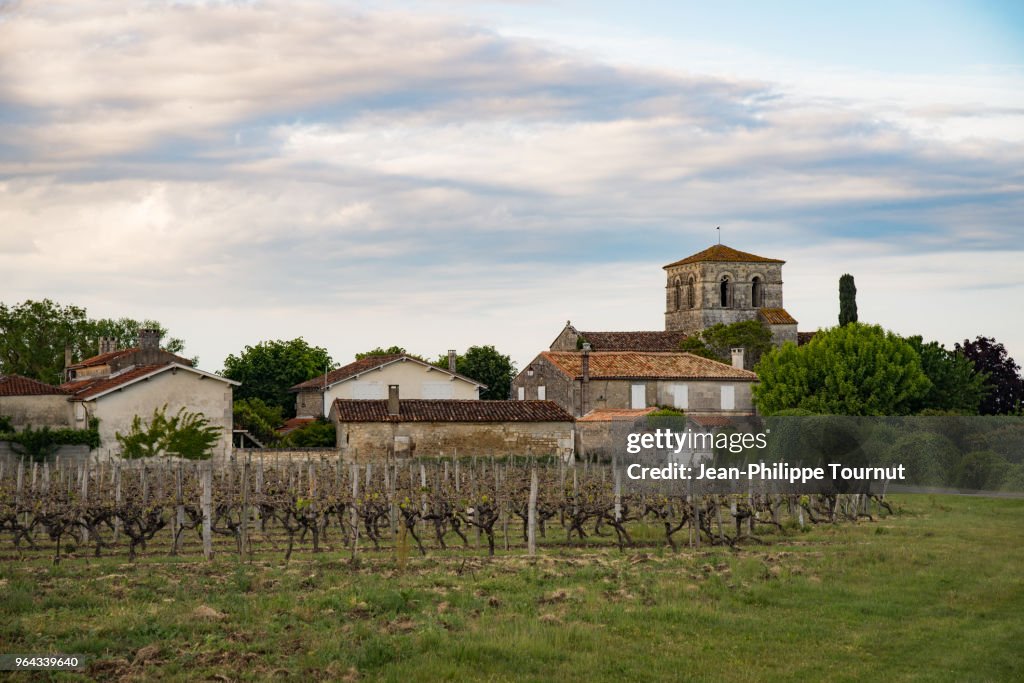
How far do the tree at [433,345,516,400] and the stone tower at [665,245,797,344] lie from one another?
17389 mm

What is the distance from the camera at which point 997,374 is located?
76750 mm

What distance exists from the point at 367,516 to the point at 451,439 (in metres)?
26.9

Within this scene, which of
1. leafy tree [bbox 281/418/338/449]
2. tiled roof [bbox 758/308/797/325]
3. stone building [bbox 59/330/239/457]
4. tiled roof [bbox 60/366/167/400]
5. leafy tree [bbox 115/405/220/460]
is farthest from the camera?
tiled roof [bbox 758/308/797/325]

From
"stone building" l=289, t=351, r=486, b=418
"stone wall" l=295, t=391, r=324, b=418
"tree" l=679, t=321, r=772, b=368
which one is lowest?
"stone wall" l=295, t=391, r=324, b=418

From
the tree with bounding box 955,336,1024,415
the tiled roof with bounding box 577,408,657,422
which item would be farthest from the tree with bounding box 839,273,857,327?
the tiled roof with bounding box 577,408,657,422

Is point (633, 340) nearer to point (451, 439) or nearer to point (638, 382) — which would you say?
point (638, 382)

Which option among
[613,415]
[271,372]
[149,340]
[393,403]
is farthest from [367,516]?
[271,372]

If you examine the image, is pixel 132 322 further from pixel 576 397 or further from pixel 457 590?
pixel 457 590

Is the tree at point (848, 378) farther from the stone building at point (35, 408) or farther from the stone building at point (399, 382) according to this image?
the stone building at point (35, 408)

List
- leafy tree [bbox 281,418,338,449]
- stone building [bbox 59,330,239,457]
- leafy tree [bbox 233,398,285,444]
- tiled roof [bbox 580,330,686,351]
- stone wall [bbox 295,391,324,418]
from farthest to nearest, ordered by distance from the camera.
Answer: tiled roof [bbox 580,330,686,351]
stone wall [bbox 295,391,324,418]
leafy tree [bbox 233,398,285,444]
leafy tree [bbox 281,418,338,449]
stone building [bbox 59,330,239,457]

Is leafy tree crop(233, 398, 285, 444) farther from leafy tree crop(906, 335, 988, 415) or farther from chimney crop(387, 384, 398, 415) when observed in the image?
leafy tree crop(906, 335, 988, 415)

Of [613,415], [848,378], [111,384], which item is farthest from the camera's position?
[848,378]

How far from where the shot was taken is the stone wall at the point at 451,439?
5353 cm

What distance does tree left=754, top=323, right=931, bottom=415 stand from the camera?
A: 60.8 metres
